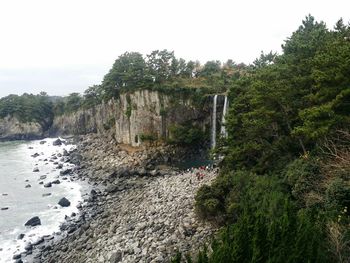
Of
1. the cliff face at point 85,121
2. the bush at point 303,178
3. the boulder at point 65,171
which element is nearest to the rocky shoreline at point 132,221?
the boulder at point 65,171

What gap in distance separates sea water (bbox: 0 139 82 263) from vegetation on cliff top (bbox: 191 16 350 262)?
15.0 meters

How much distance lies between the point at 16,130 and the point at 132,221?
245 ft

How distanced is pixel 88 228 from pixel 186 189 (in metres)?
8.63

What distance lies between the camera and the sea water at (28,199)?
92.5 feet

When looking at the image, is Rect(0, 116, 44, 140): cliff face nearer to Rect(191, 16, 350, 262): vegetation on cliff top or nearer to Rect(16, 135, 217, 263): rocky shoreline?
Rect(16, 135, 217, 263): rocky shoreline

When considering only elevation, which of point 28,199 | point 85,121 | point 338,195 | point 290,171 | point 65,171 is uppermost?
point 290,171

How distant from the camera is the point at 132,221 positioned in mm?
26000

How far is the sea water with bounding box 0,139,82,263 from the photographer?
28203 mm

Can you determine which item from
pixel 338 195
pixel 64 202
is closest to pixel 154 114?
pixel 64 202

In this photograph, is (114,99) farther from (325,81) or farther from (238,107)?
(325,81)

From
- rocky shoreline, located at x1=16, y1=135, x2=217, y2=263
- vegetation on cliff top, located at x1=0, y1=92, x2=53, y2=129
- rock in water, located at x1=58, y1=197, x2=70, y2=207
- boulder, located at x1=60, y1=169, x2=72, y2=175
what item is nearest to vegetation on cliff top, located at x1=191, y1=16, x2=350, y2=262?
rocky shoreline, located at x1=16, y1=135, x2=217, y2=263

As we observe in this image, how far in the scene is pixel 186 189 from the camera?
3020cm

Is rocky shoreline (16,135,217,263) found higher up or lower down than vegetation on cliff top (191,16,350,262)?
lower down

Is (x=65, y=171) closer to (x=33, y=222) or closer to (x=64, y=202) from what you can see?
(x=64, y=202)
